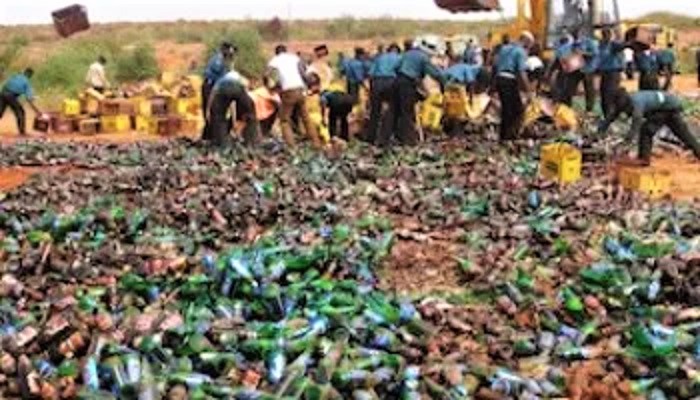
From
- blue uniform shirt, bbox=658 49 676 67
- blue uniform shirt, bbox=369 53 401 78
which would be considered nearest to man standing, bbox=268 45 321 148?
blue uniform shirt, bbox=369 53 401 78

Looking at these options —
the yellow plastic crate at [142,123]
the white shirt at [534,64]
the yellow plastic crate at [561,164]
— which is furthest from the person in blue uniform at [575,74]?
the yellow plastic crate at [561,164]

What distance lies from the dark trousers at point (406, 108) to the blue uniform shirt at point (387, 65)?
0.80 feet

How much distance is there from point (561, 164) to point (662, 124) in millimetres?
1800

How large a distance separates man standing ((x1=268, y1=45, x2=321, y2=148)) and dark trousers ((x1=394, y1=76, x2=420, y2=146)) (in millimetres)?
1215

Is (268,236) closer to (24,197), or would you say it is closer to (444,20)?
(24,197)

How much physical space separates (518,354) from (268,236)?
10.6 feet

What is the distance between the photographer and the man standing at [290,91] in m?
17.2

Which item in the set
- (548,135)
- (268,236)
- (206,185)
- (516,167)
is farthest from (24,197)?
(548,135)

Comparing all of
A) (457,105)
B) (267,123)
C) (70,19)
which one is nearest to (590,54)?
(457,105)

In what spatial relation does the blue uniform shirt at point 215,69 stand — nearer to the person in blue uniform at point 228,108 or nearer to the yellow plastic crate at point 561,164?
the person in blue uniform at point 228,108

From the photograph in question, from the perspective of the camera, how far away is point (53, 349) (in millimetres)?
6520

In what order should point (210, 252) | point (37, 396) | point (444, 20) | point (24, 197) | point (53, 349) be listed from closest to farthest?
point (37, 396) < point (53, 349) < point (210, 252) < point (24, 197) < point (444, 20)

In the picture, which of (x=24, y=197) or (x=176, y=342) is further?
(x=24, y=197)

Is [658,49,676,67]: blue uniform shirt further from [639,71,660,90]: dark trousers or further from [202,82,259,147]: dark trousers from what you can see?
[202,82,259,147]: dark trousers
